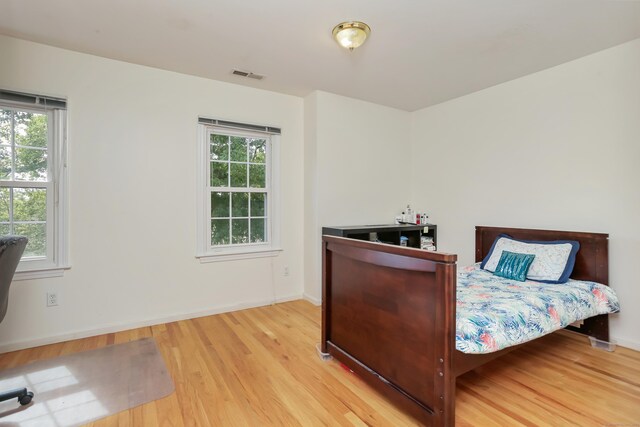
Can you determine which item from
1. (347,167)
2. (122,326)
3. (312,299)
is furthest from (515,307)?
(122,326)

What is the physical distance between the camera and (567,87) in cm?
294

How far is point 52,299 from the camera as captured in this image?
8.82 ft

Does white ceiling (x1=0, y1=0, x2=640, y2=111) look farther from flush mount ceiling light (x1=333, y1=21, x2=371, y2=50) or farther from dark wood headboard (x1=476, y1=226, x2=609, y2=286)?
dark wood headboard (x1=476, y1=226, x2=609, y2=286)

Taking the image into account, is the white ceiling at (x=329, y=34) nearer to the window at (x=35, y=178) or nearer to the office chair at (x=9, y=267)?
the window at (x=35, y=178)

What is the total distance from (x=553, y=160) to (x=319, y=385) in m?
2.93

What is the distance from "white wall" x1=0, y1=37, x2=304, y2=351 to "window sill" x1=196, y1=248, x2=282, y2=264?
0.19ft

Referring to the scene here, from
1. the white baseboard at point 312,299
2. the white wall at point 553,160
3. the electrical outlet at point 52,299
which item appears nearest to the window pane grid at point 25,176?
the electrical outlet at point 52,299

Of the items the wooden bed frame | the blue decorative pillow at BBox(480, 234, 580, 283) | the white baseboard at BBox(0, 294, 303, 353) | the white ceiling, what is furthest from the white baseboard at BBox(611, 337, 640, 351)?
the white baseboard at BBox(0, 294, 303, 353)

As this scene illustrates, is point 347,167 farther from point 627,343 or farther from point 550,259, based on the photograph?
point 627,343

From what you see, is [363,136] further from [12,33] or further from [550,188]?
[12,33]

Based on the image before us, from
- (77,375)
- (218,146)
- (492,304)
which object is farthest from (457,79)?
(77,375)

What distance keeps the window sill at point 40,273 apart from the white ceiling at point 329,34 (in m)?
1.86

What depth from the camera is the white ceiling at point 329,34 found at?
2.14 meters

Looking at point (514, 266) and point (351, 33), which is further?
point (514, 266)
